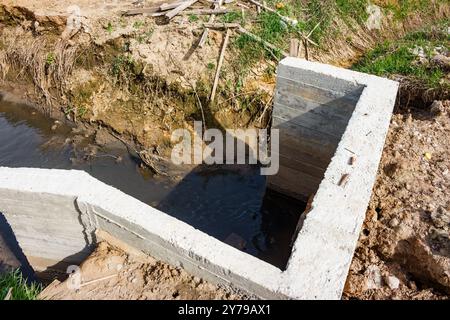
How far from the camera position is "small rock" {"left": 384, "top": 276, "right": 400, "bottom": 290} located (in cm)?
378

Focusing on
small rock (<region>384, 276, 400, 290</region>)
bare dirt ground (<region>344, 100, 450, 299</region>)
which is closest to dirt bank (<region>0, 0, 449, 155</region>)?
bare dirt ground (<region>344, 100, 450, 299</region>)

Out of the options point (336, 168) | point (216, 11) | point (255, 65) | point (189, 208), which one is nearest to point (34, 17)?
point (216, 11)

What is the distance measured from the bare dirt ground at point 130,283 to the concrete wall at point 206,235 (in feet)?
0.45

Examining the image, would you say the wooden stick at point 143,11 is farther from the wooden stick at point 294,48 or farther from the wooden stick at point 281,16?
the wooden stick at point 294,48

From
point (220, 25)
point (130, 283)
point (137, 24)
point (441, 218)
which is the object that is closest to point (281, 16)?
point (220, 25)

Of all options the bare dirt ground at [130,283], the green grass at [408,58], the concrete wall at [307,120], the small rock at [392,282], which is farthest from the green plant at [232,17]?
the small rock at [392,282]

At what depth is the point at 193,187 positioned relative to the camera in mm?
7719

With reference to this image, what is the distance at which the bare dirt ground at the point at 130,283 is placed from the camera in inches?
139

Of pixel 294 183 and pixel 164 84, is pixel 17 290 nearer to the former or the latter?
pixel 294 183

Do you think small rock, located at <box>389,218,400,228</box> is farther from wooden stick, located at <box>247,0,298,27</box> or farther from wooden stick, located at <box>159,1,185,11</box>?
wooden stick, located at <box>159,1,185,11</box>

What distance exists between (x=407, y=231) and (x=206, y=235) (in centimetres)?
229

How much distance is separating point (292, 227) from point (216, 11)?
18.0ft

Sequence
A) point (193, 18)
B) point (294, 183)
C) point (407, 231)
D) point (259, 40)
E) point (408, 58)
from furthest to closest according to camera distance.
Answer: point (193, 18), point (259, 40), point (408, 58), point (294, 183), point (407, 231)

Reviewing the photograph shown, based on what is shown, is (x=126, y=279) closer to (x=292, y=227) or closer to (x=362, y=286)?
(x=362, y=286)
